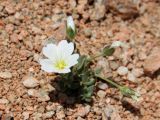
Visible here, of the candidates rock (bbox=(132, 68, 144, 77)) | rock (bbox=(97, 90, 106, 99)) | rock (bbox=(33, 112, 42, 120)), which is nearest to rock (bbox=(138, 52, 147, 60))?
rock (bbox=(132, 68, 144, 77))

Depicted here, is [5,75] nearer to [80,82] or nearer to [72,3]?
[80,82]

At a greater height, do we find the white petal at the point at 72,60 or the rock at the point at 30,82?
the white petal at the point at 72,60

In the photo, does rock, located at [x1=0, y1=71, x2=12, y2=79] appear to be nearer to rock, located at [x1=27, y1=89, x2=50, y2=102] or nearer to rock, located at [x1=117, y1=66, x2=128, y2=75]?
rock, located at [x1=27, y1=89, x2=50, y2=102]

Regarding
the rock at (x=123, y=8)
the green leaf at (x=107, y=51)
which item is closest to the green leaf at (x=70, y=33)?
the green leaf at (x=107, y=51)

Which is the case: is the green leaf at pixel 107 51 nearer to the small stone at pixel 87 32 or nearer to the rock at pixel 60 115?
the small stone at pixel 87 32

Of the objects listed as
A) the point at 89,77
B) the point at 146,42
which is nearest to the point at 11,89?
the point at 89,77

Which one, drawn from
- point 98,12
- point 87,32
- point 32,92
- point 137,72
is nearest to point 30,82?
point 32,92

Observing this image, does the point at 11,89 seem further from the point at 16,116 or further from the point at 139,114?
the point at 139,114
